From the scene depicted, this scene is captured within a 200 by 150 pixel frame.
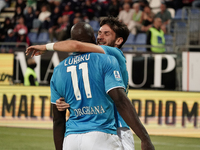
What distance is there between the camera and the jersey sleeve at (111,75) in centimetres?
269

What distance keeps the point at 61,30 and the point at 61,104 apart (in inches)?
441

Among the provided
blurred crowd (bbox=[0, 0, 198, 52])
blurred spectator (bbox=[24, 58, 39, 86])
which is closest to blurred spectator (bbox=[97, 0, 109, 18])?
blurred crowd (bbox=[0, 0, 198, 52])

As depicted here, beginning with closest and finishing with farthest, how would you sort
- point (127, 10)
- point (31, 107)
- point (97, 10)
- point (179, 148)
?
point (179, 148)
point (31, 107)
point (127, 10)
point (97, 10)

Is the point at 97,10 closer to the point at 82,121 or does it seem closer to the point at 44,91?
the point at 44,91

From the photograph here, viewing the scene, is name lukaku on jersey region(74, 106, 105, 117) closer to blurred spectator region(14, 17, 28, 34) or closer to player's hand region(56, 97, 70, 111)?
player's hand region(56, 97, 70, 111)

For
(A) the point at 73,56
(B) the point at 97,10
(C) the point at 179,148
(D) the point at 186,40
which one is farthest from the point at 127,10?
(A) the point at 73,56

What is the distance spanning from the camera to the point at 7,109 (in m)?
10.0

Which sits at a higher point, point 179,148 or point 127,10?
point 127,10

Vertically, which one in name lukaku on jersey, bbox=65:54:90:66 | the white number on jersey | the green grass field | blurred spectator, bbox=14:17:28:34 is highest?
blurred spectator, bbox=14:17:28:34

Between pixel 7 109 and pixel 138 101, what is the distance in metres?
3.64

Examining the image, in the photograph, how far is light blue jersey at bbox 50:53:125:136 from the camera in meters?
2.73

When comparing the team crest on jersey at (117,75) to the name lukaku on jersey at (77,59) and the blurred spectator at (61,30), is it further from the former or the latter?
the blurred spectator at (61,30)

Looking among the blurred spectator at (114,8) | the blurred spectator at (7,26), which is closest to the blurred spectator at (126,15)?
the blurred spectator at (114,8)

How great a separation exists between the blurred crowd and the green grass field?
519 centimetres
